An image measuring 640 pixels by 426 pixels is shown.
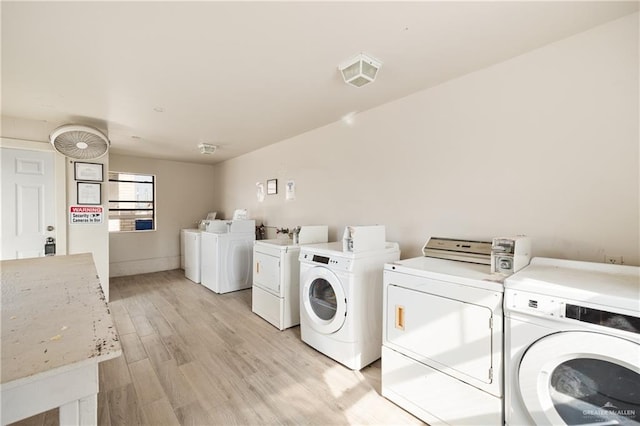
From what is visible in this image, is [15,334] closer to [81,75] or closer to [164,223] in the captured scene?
[81,75]

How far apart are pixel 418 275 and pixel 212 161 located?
5360 mm

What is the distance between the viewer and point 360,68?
1.93 m

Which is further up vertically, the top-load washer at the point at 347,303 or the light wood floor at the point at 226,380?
the top-load washer at the point at 347,303

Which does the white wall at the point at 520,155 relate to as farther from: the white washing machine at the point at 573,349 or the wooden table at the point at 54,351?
the wooden table at the point at 54,351

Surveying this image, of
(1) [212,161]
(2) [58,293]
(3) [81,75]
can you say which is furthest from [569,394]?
(1) [212,161]

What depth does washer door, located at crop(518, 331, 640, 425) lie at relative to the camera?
3.57 feet

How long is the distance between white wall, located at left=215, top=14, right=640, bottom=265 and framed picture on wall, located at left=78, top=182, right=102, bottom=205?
3281 millimetres

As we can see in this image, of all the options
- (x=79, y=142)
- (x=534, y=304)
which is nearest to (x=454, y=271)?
(x=534, y=304)

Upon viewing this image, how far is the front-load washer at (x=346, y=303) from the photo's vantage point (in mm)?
2225

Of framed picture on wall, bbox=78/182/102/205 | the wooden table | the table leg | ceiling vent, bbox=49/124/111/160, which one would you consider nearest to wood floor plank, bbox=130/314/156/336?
framed picture on wall, bbox=78/182/102/205

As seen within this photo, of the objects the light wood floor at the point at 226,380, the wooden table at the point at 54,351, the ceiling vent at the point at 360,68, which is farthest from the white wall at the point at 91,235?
the ceiling vent at the point at 360,68

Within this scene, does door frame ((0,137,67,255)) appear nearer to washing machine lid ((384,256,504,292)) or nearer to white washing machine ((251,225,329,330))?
white washing machine ((251,225,329,330))

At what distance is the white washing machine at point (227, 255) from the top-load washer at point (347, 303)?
2072 millimetres

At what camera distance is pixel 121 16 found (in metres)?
1.52
